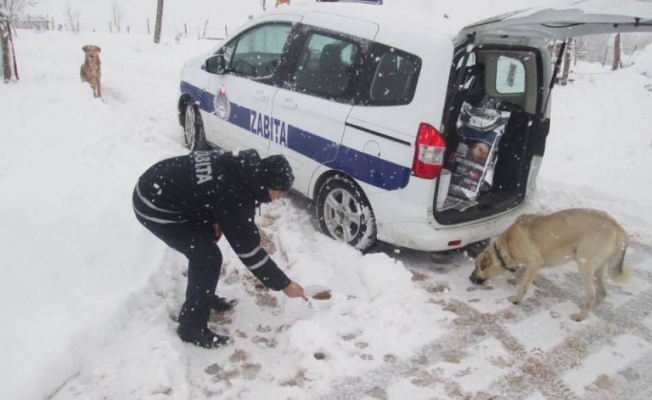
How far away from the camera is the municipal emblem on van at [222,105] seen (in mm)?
5087

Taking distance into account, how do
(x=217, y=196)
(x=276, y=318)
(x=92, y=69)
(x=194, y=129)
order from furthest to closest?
(x=92, y=69), (x=194, y=129), (x=276, y=318), (x=217, y=196)

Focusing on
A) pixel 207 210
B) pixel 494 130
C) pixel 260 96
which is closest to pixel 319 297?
pixel 207 210

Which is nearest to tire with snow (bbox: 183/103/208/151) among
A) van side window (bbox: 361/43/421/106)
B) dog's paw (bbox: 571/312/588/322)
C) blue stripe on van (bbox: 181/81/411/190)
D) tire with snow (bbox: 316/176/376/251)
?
blue stripe on van (bbox: 181/81/411/190)

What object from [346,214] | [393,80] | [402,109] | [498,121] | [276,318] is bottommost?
[276,318]

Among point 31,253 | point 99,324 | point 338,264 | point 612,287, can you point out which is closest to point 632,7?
point 612,287

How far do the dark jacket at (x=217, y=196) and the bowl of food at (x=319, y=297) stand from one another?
0.31 meters

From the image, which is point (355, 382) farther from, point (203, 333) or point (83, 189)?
point (83, 189)

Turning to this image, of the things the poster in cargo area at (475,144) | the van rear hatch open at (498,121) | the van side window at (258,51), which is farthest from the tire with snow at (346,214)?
the van side window at (258,51)

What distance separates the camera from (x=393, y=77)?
11.8ft

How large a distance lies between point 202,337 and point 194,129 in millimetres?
3611

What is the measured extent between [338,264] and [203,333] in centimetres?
132

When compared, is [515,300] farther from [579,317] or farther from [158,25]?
[158,25]

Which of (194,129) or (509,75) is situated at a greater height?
(509,75)

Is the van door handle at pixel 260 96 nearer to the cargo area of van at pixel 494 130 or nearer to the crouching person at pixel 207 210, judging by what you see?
the cargo area of van at pixel 494 130
